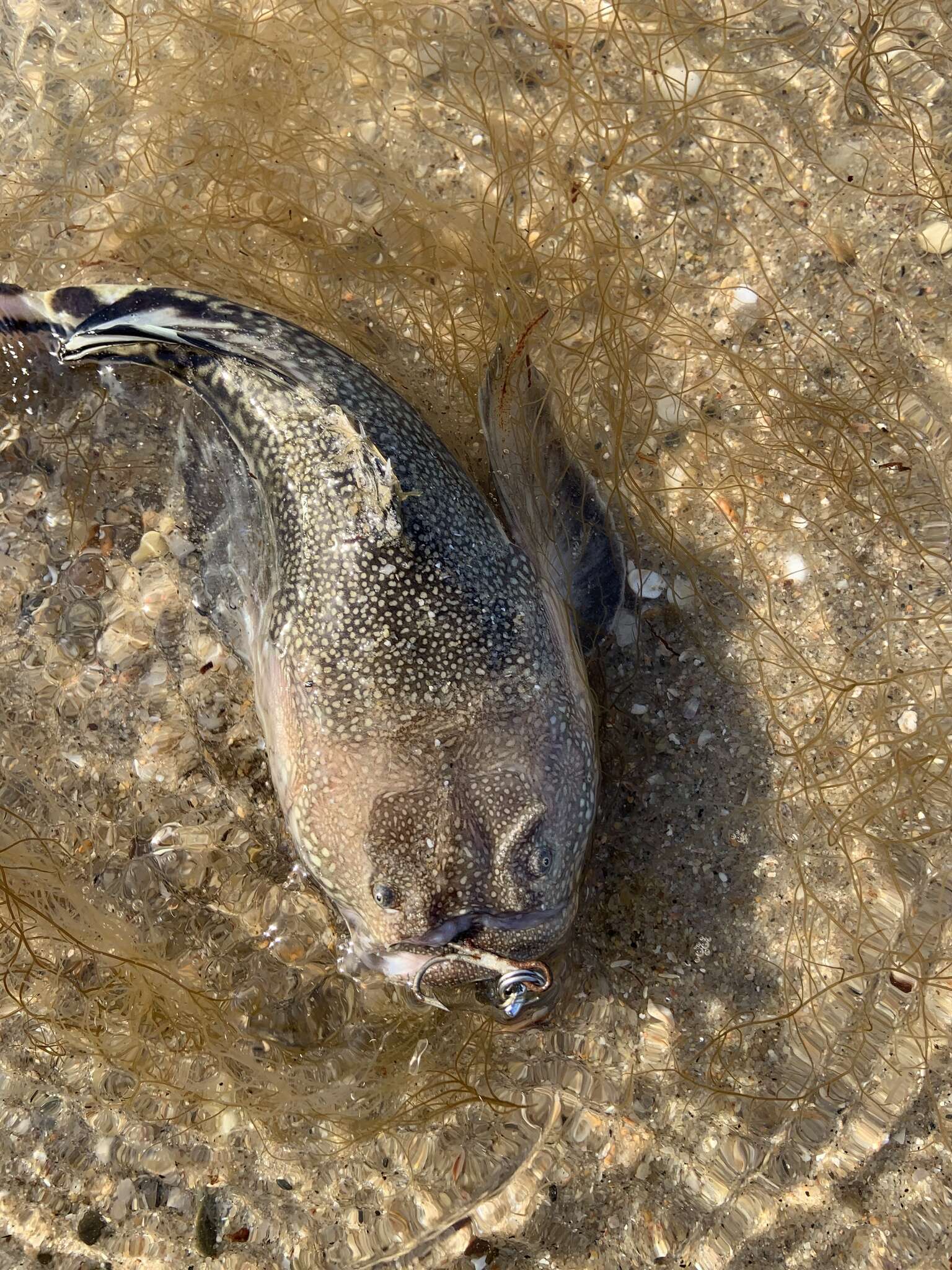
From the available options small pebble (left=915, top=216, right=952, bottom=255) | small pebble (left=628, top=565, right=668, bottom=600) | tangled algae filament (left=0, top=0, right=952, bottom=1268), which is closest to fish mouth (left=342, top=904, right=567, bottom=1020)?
tangled algae filament (left=0, top=0, right=952, bottom=1268)

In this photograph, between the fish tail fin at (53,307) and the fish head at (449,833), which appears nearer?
the fish head at (449,833)

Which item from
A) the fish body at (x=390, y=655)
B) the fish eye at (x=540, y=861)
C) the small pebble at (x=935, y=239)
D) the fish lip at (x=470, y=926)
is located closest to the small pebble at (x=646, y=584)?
the fish body at (x=390, y=655)

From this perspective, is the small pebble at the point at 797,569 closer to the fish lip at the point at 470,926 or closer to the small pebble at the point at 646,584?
the small pebble at the point at 646,584

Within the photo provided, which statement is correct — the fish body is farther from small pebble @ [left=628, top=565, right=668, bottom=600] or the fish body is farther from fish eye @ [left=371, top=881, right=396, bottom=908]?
small pebble @ [left=628, top=565, right=668, bottom=600]

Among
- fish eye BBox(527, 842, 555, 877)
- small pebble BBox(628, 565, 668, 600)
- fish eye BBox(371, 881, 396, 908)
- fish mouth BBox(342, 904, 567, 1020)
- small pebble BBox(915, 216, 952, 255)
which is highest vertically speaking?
small pebble BBox(915, 216, 952, 255)

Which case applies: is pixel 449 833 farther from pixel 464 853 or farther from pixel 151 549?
pixel 151 549

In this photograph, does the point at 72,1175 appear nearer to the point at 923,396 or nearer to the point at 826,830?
the point at 826,830
